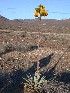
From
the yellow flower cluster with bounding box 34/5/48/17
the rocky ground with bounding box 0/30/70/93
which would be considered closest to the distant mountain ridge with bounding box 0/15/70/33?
the rocky ground with bounding box 0/30/70/93

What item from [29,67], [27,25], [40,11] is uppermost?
[40,11]

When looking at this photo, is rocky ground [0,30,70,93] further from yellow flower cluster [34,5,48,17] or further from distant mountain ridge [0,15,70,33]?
distant mountain ridge [0,15,70,33]

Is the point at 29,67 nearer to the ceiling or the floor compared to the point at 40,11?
nearer to the floor

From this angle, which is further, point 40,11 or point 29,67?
point 29,67

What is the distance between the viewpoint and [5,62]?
24.2 metres

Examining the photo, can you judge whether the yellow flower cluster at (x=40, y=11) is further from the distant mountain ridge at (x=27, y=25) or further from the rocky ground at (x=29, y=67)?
the distant mountain ridge at (x=27, y=25)

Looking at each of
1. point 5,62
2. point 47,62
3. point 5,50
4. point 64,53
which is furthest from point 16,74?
point 64,53

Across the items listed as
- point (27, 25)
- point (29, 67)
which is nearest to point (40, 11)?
point (29, 67)

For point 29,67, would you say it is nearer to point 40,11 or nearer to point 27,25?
point 40,11

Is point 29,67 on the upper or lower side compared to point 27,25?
upper

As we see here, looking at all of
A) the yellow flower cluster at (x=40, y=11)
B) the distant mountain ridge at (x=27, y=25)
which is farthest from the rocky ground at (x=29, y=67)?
the distant mountain ridge at (x=27, y=25)

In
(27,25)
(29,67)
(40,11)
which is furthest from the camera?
(27,25)

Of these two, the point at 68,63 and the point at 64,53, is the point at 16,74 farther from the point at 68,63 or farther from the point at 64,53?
the point at 64,53

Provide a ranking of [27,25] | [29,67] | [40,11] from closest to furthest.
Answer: [40,11] → [29,67] → [27,25]
